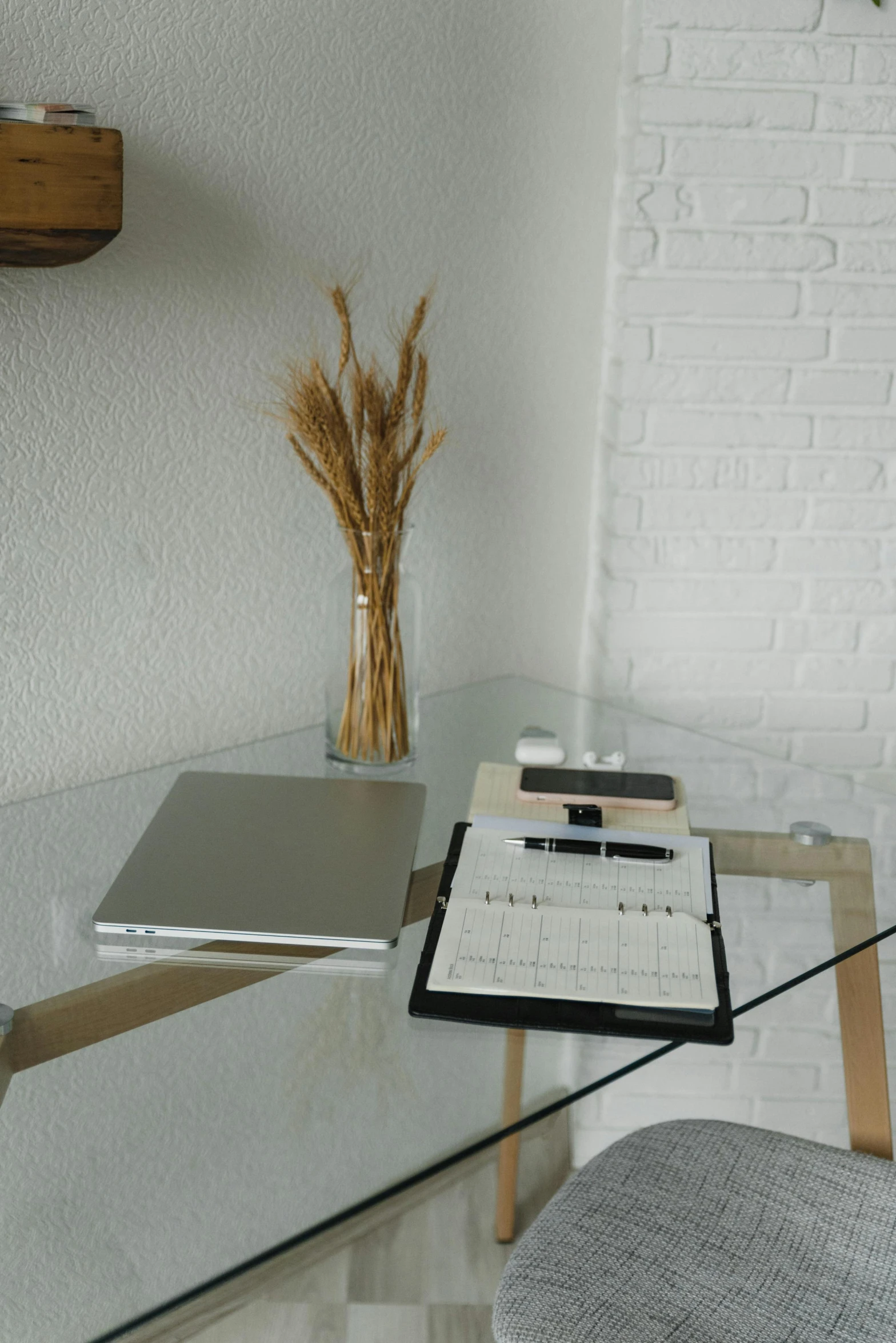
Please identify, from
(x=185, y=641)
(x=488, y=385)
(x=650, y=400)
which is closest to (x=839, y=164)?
(x=650, y=400)

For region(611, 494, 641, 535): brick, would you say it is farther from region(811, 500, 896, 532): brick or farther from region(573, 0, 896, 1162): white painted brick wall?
region(811, 500, 896, 532): brick

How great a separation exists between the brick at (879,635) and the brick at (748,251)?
441 millimetres

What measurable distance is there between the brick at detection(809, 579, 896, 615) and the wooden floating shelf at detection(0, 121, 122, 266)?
0.96 metres

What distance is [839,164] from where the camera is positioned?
1.33 m

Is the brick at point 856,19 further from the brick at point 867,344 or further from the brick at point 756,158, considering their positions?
the brick at point 867,344

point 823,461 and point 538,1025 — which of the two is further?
point 823,461

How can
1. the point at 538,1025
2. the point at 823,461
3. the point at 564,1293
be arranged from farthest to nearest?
the point at 823,461
the point at 564,1293
the point at 538,1025

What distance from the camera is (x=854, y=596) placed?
57.8 inches

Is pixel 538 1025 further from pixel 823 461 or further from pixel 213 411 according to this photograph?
pixel 823 461

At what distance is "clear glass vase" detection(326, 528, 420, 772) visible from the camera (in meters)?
1.13

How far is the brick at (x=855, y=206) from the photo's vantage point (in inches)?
52.7

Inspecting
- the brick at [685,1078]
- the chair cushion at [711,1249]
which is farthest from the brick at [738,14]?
the brick at [685,1078]

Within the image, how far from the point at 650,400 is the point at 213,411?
539 mm

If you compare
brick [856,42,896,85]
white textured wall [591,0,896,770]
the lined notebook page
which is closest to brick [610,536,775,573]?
white textured wall [591,0,896,770]
